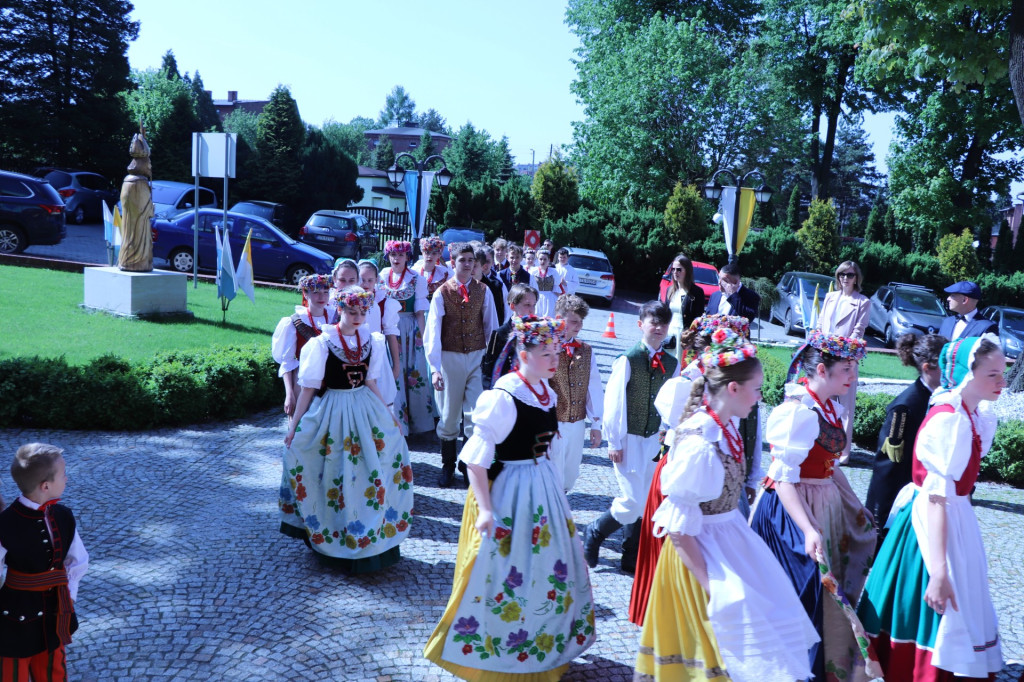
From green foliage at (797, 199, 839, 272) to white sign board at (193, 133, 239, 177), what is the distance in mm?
21364

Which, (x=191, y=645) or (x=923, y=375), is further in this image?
(x=923, y=375)

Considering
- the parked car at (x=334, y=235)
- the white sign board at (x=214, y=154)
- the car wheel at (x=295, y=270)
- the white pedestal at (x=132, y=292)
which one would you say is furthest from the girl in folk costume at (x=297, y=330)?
the parked car at (x=334, y=235)

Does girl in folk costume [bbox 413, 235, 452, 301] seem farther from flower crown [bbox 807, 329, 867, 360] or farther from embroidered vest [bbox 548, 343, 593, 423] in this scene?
flower crown [bbox 807, 329, 867, 360]

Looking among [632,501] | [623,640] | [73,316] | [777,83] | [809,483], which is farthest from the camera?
[777,83]

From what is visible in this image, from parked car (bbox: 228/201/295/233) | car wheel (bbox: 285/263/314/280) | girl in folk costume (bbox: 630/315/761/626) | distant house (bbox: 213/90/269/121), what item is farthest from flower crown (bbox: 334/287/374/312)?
distant house (bbox: 213/90/269/121)

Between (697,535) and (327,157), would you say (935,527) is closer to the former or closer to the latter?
(697,535)

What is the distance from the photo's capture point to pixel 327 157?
37.2 metres

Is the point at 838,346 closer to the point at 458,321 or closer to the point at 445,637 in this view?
the point at 445,637

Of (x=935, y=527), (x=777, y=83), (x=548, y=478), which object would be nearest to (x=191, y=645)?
(x=548, y=478)

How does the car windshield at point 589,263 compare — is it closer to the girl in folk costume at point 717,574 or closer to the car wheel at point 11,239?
the car wheel at point 11,239

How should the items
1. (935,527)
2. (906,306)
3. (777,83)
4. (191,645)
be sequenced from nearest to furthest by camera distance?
(935,527), (191,645), (906,306), (777,83)

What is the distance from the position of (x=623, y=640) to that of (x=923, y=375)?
103 inches

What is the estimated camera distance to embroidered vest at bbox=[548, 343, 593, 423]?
18.5 ft

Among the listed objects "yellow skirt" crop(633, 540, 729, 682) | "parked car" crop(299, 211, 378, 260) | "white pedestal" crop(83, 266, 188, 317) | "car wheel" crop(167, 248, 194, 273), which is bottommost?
"yellow skirt" crop(633, 540, 729, 682)
